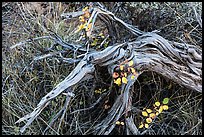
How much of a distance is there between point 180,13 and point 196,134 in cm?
89

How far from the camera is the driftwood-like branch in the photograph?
2.06 metres

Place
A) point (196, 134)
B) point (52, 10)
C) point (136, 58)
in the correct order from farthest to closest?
point (52, 10) < point (196, 134) < point (136, 58)

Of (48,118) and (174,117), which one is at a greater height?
(48,118)

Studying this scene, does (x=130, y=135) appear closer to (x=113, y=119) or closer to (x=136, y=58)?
(x=113, y=119)

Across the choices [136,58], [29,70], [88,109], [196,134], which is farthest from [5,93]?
[196,134]

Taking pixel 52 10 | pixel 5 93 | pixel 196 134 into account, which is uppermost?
pixel 52 10

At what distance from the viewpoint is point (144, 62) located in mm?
2086

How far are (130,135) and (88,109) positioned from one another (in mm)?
316

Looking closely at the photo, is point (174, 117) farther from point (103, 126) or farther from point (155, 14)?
point (155, 14)

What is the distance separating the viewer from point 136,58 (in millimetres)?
2074

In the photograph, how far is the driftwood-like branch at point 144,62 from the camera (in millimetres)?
2064

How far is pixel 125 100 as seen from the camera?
2.15 meters

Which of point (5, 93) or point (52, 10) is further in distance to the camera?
point (52, 10)

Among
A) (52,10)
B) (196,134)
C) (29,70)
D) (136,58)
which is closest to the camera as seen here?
(136,58)
